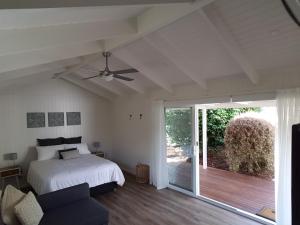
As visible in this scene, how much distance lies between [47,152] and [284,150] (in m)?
4.89

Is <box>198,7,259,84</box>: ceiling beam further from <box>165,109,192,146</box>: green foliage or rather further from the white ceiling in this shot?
<box>165,109,192,146</box>: green foliage

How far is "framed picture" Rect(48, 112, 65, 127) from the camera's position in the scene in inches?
223

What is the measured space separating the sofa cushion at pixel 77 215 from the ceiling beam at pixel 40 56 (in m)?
1.97

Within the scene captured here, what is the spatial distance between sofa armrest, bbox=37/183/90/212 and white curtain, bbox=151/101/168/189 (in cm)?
189

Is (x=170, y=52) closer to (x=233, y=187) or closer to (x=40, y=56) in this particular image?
(x=40, y=56)

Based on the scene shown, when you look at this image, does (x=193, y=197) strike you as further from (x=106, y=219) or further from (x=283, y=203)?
(x=106, y=219)

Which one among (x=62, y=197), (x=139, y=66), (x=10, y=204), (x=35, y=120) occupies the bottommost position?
(x=62, y=197)

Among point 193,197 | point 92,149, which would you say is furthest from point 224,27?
point 92,149

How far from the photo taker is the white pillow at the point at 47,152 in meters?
5.07

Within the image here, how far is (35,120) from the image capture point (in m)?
5.45

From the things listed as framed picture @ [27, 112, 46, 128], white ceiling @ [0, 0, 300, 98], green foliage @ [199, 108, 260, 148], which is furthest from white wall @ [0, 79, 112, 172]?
green foliage @ [199, 108, 260, 148]

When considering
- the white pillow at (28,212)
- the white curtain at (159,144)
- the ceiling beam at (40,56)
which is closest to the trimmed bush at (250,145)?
the white curtain at (159,144)

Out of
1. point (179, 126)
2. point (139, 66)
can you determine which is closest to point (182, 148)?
point (179, 126)

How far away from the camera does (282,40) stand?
7.77ft
